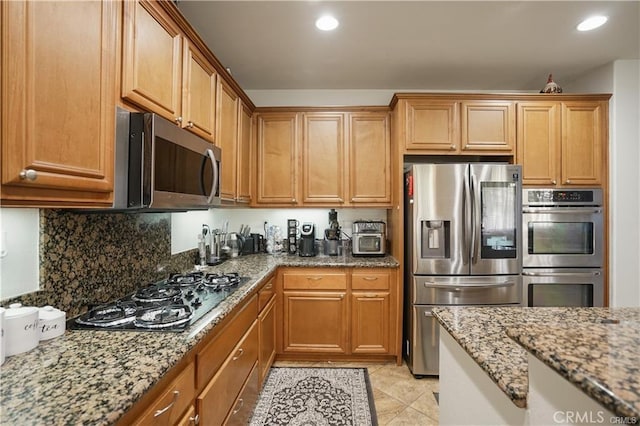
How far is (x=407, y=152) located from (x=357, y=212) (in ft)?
2.89

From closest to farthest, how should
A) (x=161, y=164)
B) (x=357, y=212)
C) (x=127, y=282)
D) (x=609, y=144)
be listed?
(x=161, y=164)
(x=127, y=282)
(x=609, y=144)
(x=357, y=212)

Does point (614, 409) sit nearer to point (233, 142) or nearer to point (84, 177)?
point (84, 177)

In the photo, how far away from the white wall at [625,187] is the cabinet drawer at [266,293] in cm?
294

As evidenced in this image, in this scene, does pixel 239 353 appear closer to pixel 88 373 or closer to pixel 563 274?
pixel 88 373

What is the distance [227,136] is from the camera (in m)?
2.42

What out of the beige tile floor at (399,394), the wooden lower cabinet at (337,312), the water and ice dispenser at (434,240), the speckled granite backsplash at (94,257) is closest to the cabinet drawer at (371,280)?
the wooden lower cabinet at (337,312)

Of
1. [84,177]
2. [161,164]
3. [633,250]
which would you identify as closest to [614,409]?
[84,177]

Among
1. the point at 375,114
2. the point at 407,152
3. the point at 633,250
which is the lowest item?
the point at 633,250

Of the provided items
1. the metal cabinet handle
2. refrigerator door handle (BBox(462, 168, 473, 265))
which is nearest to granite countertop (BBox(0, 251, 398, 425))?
the metal cabinet handle

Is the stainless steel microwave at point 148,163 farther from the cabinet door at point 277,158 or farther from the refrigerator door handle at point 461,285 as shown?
the refrigerator door handle at point 461,285

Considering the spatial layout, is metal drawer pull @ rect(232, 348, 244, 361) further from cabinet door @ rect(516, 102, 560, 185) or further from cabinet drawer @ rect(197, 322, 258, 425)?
cabinet door @ rect(516, 102, 560, 185)

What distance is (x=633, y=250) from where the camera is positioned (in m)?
2.72

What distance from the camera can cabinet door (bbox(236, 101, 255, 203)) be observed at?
2.73 meters

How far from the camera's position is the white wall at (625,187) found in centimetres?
272
